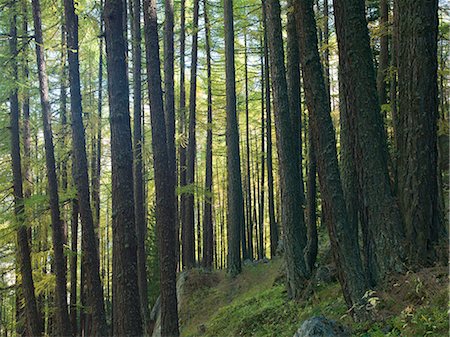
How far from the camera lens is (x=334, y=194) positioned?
6.47 m

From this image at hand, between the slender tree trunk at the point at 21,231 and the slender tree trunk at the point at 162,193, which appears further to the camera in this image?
the slender tree trunk at the point at 21,231

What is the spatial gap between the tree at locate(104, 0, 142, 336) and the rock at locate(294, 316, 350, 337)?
2.71 metres

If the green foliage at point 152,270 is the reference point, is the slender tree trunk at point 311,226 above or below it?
above

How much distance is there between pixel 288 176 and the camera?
32.0 feet

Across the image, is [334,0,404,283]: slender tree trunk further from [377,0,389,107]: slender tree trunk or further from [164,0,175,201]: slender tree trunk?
[164,0,175,201]: slender tree trunk

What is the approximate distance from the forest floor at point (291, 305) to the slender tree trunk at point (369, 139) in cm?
48

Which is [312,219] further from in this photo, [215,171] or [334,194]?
[215,171]

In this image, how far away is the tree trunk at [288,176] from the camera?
9516 millimetres

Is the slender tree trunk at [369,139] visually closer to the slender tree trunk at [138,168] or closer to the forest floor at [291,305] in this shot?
the forest floor at [291,305]

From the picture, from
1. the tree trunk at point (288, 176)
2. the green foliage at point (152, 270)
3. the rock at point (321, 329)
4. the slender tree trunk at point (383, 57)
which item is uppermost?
the slender tree trunk at point (383, 57)

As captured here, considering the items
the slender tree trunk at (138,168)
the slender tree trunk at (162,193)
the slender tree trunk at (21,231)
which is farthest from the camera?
the slender tree trunk at (138,168)

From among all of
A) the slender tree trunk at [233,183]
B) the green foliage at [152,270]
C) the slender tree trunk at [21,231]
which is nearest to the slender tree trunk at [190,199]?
the green foliage at [152,270]

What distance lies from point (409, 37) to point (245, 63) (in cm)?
2043

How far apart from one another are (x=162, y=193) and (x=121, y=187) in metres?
2.59
